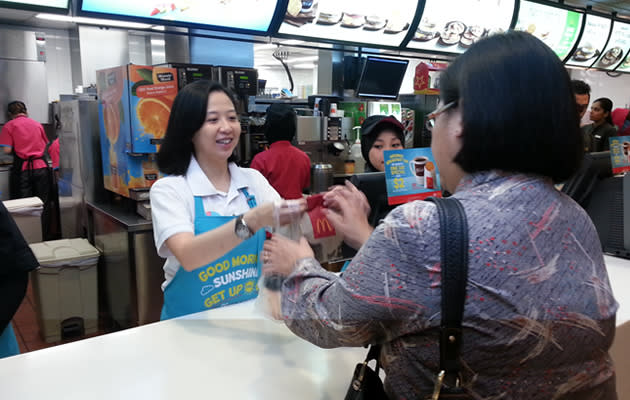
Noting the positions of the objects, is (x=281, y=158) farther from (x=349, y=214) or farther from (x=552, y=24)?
(x=552, y=24)

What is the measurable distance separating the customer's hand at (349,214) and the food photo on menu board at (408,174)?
465 mm

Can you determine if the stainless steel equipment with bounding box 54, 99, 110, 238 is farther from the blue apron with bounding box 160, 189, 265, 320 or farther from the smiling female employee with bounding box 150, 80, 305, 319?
the blue apron with bounding box 160, 189, 265, 320

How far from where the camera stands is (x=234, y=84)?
3.67 meters

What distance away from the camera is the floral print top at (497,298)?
72 centimetres

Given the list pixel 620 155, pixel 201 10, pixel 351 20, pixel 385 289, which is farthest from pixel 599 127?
pixel 385 289

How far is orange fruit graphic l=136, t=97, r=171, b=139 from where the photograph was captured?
315cm

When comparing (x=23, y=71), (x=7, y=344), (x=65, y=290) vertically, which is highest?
(x=23, y=71)

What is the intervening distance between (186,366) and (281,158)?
103 inches

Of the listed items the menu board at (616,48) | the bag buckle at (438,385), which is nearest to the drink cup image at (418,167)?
the bag buckle at (438,385)

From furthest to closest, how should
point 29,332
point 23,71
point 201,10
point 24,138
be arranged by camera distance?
point 23,71 < point 24,138 < point 29,332 < point 201,10

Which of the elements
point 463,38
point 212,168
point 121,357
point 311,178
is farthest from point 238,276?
point 463,38

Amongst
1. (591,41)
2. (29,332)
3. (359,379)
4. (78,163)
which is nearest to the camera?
(359,379)

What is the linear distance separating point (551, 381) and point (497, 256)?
0.25 metres

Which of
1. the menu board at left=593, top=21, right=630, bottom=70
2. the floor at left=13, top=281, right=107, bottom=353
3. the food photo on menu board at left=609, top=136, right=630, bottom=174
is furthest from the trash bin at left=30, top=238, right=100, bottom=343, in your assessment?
the menu board at left=593, top=21, right=630, bottom=70
